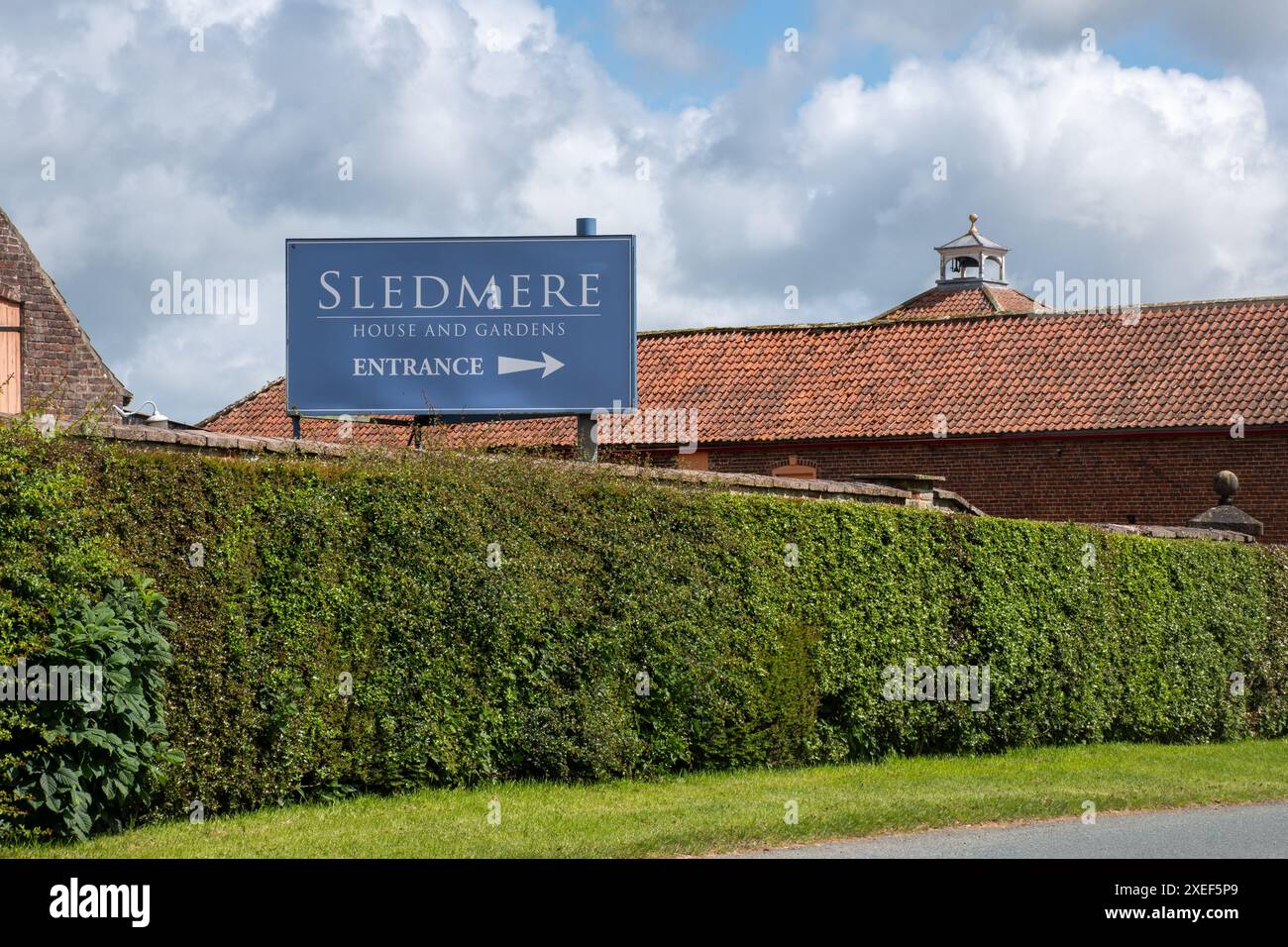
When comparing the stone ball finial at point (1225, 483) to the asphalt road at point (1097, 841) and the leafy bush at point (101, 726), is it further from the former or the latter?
the leafy bush at point (101, 726)

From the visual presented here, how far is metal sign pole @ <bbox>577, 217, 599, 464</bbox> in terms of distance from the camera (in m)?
17.7

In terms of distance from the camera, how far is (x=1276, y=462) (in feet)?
98.7

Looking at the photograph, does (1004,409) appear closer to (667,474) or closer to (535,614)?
(667,474)

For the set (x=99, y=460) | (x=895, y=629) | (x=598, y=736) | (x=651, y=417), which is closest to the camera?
(x=99, y=460)

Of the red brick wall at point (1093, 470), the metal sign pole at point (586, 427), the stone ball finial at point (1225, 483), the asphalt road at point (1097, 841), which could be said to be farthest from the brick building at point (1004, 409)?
the asphalt road at point (1097, 841)

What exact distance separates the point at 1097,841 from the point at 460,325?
10.5m

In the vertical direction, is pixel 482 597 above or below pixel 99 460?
below

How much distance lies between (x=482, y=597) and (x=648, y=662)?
1865 millimetres

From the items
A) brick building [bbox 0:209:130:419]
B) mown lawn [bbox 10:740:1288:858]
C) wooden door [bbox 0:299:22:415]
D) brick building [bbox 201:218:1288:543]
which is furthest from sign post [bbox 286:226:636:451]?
brick building [bbox 201:218:1288:543]

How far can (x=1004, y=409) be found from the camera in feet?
107

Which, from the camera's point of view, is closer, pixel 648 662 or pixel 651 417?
pixel 648 662

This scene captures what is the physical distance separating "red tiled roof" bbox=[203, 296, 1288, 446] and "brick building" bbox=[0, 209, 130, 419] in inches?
234
